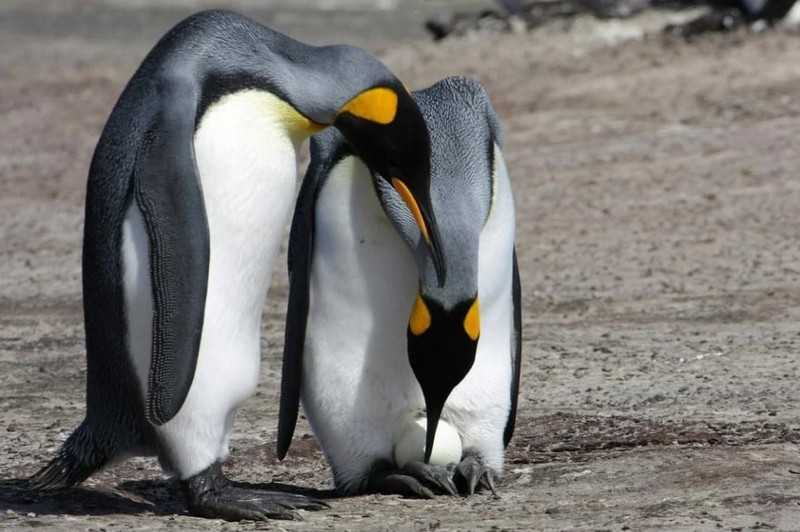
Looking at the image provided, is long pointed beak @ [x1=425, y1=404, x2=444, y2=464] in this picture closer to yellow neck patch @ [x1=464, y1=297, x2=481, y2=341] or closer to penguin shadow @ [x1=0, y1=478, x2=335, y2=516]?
yellow neck patch @ [x1=464, y1=297, x2=481, y2=341]

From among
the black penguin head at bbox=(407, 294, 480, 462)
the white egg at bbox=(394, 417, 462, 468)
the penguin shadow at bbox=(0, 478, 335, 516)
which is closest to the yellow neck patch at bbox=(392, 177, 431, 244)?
the black penguin head at bbox=(407, 294, 480, 462)

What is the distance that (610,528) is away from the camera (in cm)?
387

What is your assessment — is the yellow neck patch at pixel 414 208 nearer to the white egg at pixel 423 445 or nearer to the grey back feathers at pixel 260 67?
the grey back feathers at pixel 260 67

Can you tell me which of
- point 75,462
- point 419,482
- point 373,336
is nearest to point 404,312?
point 373,336

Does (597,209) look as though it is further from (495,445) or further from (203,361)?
(203,361)

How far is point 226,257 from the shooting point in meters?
4.18

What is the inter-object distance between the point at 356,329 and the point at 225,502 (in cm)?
64

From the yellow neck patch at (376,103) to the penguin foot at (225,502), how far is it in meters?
1.02

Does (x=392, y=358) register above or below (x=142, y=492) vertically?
above

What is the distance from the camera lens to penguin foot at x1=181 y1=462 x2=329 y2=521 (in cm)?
422

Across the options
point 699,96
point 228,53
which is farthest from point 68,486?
point 699,96

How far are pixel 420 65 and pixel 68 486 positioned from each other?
10.00 m

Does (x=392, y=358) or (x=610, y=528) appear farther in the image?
(x=392, y=358)

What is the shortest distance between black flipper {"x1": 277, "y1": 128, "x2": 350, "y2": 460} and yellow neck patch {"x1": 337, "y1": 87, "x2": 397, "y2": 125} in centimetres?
31
